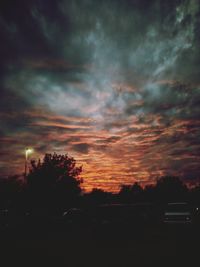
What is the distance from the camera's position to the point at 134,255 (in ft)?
35.3

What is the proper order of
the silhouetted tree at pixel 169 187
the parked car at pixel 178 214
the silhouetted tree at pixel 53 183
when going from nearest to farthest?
the parked car at pixel 178 214, the silhouetted tree at pixel 53 183, the silhouetted tree at pixel 169 187

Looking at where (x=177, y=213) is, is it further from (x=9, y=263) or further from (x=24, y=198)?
(x=24, y=198)

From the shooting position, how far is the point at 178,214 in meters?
18.4

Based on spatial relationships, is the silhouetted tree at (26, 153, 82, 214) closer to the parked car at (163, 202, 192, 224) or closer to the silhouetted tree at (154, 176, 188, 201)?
the parked car at (163, 202, 192, 224)

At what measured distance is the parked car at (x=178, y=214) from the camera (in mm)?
18141

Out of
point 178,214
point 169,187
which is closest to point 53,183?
point 178,214

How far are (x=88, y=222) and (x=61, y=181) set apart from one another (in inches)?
1021

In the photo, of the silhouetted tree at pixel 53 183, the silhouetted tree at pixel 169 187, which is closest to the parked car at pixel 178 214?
the silhouetted tree at pixel 53 183

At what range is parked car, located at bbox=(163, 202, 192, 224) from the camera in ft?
59.5

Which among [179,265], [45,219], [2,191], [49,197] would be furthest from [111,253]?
[2,191]

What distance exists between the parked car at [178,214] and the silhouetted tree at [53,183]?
25238 mm

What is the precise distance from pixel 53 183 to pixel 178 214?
1157 inches

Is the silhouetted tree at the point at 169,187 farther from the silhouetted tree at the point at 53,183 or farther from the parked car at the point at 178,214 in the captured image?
the parked car at the point at 178,214

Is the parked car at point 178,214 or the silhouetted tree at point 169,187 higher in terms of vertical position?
the silhouetted tree at point 169,187
